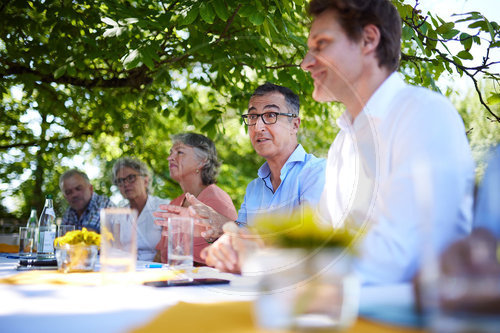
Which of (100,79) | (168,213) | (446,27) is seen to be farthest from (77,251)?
(100,79)

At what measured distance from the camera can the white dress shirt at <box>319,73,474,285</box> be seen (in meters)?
0.61

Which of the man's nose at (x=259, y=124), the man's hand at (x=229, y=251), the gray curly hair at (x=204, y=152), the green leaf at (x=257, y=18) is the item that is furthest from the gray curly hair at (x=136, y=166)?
the man's hand at (x=229, y=251)

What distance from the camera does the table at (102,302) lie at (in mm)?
746

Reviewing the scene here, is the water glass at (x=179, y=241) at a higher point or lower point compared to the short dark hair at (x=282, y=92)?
lower

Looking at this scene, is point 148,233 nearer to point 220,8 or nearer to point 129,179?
point 129,179

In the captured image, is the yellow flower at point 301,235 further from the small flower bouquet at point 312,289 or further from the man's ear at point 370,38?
the man's ear at point 370,38

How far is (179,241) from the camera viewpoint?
4.32 feet

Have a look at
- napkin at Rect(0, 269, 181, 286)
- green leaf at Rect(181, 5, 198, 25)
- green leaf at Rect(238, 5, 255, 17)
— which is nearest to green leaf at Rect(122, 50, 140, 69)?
green leaf at Rect(181, 5, 198, 25)

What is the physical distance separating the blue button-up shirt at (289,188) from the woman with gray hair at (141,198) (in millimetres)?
896

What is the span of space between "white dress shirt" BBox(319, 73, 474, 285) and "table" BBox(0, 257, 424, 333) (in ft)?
0.34

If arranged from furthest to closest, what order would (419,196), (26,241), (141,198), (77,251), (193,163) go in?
(141,198) → (193,163) → (26,241) → (77,251) → (419,196)

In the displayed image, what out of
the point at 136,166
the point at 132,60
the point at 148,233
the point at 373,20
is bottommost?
the point at 148,233

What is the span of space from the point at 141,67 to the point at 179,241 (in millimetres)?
2122

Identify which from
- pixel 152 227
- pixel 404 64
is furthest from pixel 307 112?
pixel 152 227
